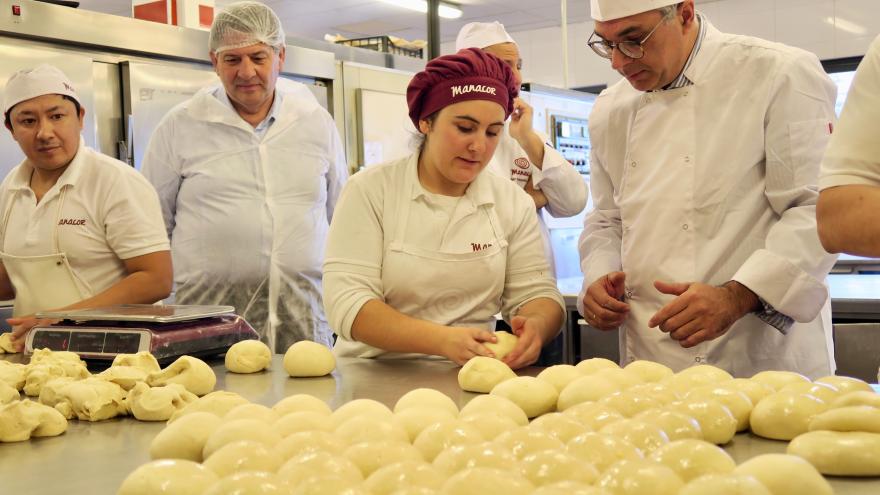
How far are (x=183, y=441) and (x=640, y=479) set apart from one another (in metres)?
0.65

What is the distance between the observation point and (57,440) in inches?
56.3

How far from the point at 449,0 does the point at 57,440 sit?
6.78 meters

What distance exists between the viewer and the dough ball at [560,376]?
1.58 metres

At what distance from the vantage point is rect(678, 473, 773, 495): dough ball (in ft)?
2.85

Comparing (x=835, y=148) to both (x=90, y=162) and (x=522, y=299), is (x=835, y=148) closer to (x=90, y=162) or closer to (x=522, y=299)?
(x=522, y=299)

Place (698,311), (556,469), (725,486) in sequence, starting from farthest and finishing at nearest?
(698,311)
(556,469)
(725,486)

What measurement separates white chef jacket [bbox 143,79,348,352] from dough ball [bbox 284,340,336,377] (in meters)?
1.24

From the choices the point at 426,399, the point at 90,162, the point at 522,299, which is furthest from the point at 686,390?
the point at 90,162

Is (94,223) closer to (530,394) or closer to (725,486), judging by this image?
(530,394)

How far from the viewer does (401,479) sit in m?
0.95

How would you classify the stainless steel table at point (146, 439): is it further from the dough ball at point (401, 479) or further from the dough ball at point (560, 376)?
the dough ball at point (401, 479)

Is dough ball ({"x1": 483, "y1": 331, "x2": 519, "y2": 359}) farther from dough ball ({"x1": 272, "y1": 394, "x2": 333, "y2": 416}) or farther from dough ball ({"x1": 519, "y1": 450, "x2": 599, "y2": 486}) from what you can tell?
dough ball ({"x1": 519, "y1": 450, "x2": 599, "y2": 486})

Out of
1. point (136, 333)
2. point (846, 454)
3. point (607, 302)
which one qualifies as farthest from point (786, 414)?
point (136, 333)

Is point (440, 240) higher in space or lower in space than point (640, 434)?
higher
